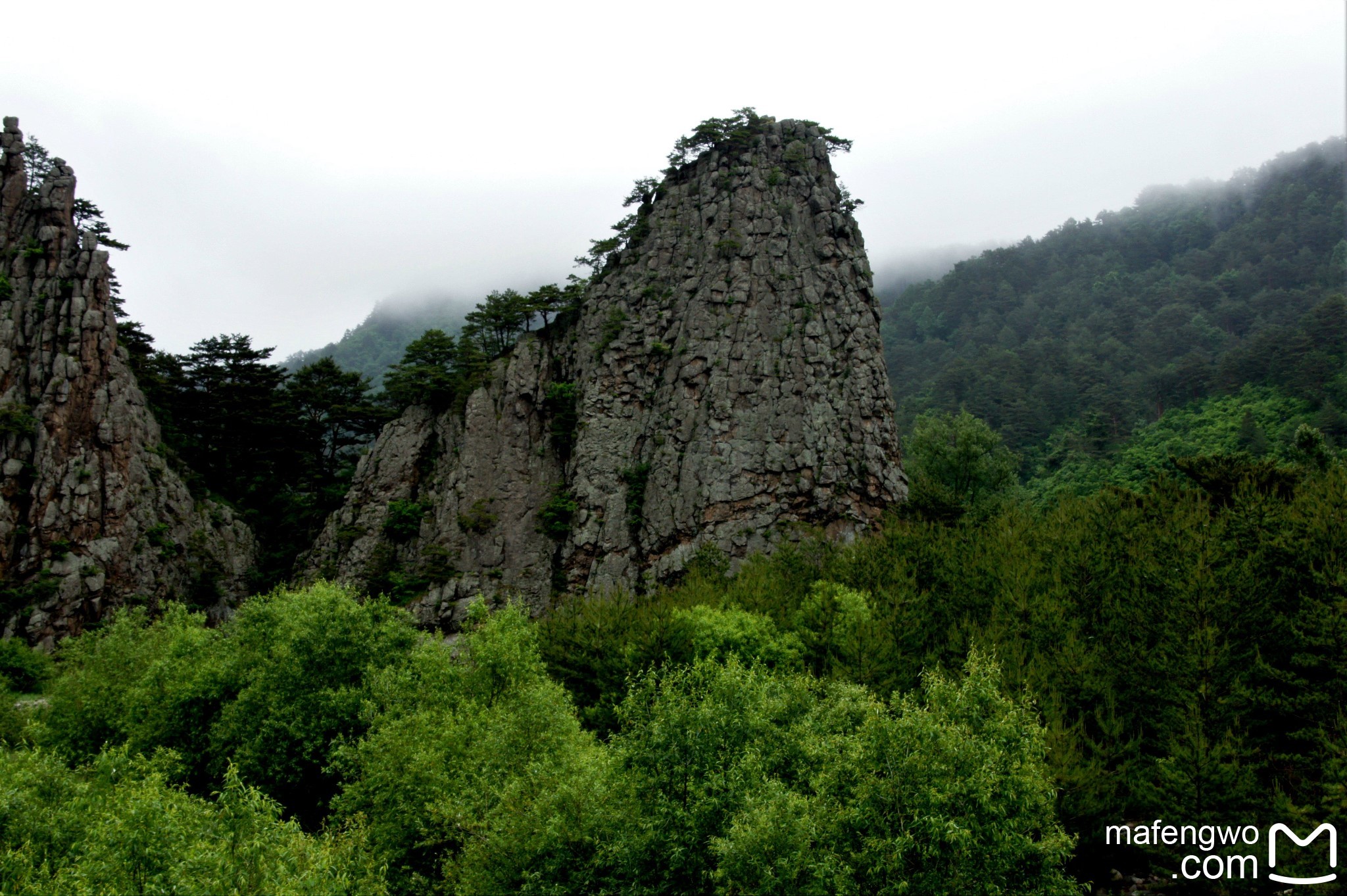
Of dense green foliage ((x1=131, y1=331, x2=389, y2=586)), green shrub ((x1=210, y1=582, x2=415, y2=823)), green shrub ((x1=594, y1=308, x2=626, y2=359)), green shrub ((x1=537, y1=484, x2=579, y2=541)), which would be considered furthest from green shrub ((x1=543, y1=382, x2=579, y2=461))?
green shrub ((x1=210, y1=582, x2=415, y2=823))

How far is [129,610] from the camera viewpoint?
49.7 meters

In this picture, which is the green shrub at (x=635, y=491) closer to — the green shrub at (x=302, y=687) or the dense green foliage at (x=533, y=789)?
the green shrub at (x=302, y=687)

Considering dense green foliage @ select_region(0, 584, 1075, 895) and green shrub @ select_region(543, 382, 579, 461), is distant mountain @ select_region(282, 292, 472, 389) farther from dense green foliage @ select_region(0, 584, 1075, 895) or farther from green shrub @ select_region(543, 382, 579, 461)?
dense green foliage @ select_region(0, 584, 1075, 895)

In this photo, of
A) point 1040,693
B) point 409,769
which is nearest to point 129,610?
point 409,769

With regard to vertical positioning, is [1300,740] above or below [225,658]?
below

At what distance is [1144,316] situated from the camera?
11206cm

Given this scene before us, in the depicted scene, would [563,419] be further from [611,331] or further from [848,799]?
[848,799]

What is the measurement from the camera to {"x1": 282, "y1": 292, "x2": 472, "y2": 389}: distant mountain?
13262 centimetres

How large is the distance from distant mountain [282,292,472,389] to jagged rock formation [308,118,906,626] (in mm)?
69689

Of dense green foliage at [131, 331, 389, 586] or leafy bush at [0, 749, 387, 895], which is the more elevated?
dense green foliage at [131, 331, 389, 586]

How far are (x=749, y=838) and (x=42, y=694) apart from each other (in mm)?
46122

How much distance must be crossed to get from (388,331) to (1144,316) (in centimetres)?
13036

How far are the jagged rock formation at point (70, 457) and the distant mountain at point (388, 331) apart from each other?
65759 millimetres

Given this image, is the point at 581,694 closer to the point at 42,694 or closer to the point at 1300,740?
the point at 1300,740
